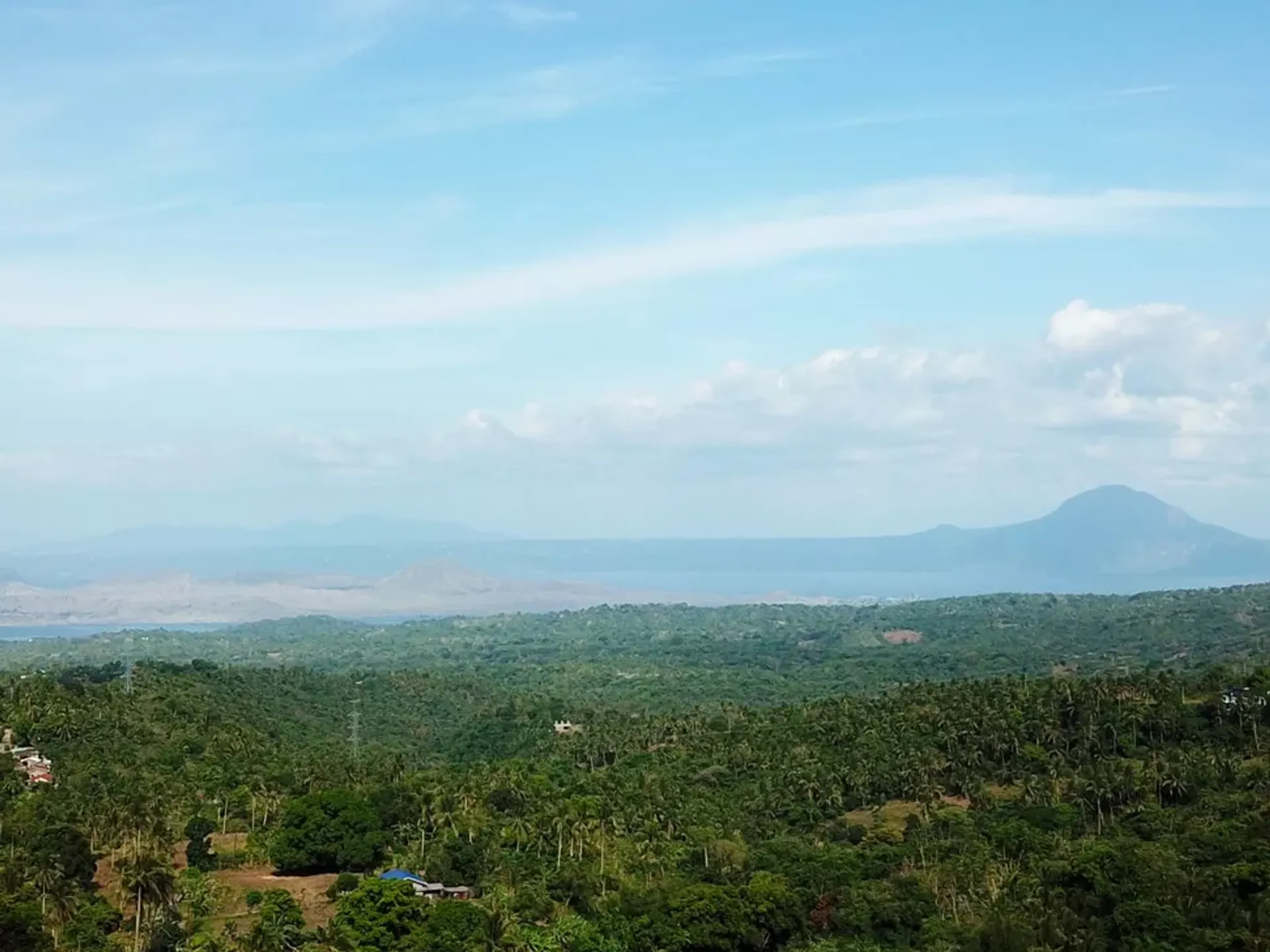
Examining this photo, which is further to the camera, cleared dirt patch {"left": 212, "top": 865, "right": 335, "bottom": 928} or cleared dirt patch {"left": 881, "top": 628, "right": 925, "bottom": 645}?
cleared dirt patch {"left": 881, "top": 628, "right": 925, "bottom": 645}

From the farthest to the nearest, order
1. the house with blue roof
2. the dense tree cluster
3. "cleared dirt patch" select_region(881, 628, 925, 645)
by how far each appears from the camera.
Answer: "cleared dirt patch" select_region(881, 628, 925, 645)
the house with blue roof
the dense tree cluster

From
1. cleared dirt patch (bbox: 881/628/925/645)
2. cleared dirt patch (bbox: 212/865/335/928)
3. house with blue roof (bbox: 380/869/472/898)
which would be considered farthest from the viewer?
cleared dirt patch (bbox: 881/628/925/645)

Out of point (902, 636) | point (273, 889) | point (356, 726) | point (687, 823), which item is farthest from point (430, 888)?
point (902, 636)

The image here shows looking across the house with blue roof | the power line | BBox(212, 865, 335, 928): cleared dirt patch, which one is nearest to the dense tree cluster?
BBox(212, 865, 335, 928): cleared dirt patch

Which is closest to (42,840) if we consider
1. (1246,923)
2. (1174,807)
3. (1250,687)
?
(1246,923)

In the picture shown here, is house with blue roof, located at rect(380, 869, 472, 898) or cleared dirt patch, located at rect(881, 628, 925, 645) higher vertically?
cleared dirt patch, located at rect(881, 628, 925, 645)

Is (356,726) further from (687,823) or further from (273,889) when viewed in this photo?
(273,889)

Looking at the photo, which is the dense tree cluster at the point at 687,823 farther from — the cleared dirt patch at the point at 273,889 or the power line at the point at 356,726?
the power line at the point at 356,726

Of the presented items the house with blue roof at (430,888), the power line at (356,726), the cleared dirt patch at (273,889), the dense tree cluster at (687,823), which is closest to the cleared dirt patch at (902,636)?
the power line at (356,726)

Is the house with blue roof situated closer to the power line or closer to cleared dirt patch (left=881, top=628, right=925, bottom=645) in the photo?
the power line
